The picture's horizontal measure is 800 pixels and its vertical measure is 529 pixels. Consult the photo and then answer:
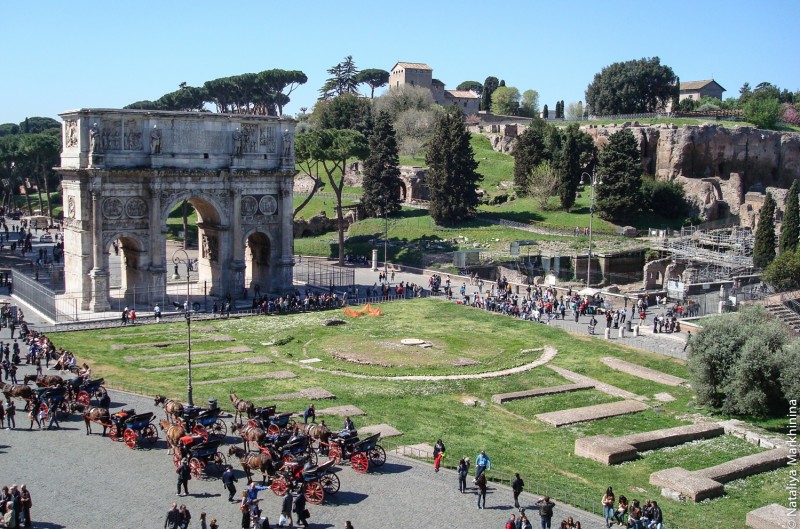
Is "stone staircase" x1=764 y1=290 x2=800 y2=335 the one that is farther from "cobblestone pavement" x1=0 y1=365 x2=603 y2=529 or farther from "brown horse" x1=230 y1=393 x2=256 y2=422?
"brown horse" x1=230 y1=393 x2=256 y2=422

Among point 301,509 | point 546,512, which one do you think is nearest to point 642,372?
point 546,512

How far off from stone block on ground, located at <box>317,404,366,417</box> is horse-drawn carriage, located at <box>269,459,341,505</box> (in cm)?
741

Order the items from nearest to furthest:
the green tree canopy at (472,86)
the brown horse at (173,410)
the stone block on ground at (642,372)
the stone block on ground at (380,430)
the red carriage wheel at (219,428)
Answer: the brown horse at (173,410) → the red carriage wheel at (219,428) → the stone block on ground at (380,430) → the stone block on ground at (642,372) → the green tree canopy at (472,86)

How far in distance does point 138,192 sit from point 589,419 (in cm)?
3045

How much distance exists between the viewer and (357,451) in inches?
970

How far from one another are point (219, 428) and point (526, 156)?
63.9m

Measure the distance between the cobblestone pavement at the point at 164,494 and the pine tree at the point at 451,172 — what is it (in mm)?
50914

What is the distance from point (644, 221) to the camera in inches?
3029

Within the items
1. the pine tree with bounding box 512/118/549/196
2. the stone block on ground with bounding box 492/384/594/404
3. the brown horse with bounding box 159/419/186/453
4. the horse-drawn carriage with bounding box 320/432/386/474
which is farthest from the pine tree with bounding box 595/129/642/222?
the brown horse with bounding box 159/419/186/453

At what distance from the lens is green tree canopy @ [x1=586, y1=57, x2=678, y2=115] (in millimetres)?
105188

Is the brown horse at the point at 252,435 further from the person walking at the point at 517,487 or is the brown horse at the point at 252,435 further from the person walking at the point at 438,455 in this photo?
the person walking at the point at 517,487

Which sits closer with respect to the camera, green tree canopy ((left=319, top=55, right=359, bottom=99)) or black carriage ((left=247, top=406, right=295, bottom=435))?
black carriage ((left=247, top=406, right=295, bottom=435))

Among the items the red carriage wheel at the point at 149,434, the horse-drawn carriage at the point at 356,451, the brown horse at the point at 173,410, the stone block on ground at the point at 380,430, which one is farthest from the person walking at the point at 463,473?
the red carriage wheel at the point at 149,434

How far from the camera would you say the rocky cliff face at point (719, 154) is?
85.6 meters
